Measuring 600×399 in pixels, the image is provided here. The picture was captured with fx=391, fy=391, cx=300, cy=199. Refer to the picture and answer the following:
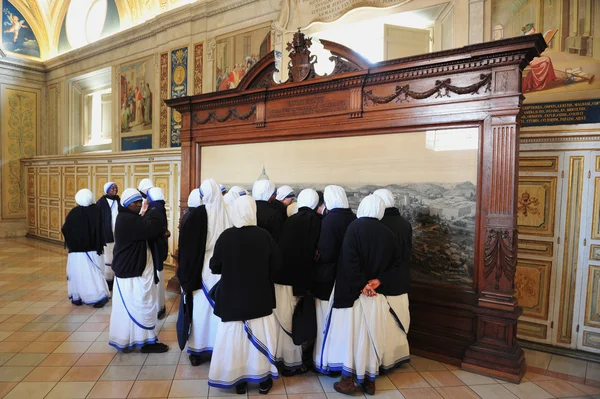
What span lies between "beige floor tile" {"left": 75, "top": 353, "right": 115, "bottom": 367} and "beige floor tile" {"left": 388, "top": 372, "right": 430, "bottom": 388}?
2.98 meters

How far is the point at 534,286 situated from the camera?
4.86 metres

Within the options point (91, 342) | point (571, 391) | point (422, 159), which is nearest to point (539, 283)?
point (571, 391)

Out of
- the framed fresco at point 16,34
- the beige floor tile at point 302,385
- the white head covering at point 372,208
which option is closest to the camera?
the white head covering at point 372,208

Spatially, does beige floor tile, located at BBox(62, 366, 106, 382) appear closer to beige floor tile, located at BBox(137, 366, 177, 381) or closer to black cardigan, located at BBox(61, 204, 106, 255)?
beige floor tile, located at BBox(137, 366, 177, 381)

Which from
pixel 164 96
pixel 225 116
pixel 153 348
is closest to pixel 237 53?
pixel 164 96

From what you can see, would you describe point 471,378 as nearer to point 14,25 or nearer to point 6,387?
point 6,387

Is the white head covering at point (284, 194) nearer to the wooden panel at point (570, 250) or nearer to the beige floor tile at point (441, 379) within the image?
the beige floor tile at point (441, 379)

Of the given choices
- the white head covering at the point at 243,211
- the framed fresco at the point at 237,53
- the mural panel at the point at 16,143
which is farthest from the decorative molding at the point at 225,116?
the mural panel at the point at 16,143

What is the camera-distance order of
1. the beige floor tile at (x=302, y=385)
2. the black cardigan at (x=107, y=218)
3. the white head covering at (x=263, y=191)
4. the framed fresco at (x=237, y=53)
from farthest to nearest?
1. the framed fresco at (x=237, y=53)
2. the black cardigan at (x=107, y=218)
3. the white head covering at (x=263, y=191)
4. the beige floor tile at (x=302, y=385)

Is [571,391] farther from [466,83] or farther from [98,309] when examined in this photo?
[98,309]

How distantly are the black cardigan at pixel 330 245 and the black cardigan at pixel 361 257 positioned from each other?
219 millimetres

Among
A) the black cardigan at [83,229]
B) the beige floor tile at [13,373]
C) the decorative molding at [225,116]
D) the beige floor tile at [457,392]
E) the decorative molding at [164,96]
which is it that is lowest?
the beige floor tile at [13,373]

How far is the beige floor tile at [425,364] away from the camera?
13.6 feet

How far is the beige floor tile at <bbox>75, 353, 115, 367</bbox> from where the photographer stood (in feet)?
13.5
